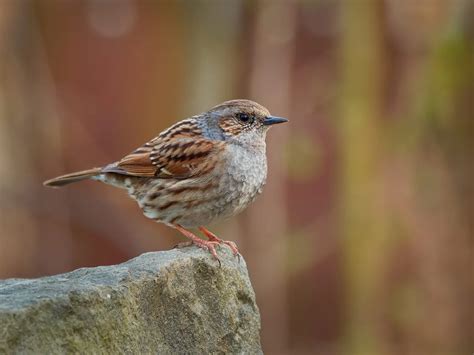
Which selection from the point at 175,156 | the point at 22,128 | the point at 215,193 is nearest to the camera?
the point at 215,193

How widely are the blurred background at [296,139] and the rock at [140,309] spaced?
14.1ft

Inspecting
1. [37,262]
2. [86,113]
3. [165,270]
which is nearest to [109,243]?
[37,262]

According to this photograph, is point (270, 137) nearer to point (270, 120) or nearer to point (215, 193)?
point (270, 120)

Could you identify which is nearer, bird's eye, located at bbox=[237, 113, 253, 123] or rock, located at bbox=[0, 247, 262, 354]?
rock, located at bbox=[0, 247, 262, 354]

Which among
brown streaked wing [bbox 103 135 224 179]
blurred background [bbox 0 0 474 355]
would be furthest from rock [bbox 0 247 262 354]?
blurred background [bbox 0 0 474 355]

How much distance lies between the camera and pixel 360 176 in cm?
965

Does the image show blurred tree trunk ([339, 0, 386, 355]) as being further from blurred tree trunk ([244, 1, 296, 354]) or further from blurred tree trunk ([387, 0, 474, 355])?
blurred tree trunk ([244, 1, 296, 354])

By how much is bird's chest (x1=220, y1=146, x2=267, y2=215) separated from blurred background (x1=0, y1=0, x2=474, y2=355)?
310 cm

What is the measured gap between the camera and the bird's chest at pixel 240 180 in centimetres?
561

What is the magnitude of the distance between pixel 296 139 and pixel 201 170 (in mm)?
3420

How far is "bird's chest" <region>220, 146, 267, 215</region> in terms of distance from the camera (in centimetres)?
561

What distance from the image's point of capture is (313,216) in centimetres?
1255

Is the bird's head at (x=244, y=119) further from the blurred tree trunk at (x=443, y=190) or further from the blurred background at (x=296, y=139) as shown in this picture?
the blurred tree trunk at (x=443, y=190)

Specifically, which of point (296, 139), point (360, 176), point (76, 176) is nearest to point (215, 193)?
point (76, 176)
